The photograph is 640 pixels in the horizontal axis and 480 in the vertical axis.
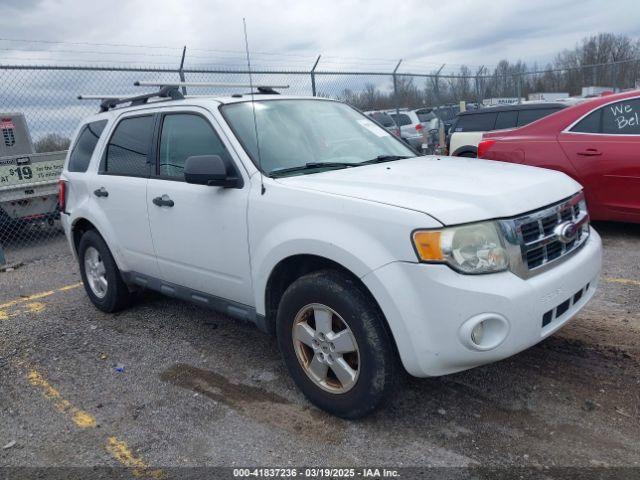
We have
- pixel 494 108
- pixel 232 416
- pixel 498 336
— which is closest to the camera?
pixel 498 336

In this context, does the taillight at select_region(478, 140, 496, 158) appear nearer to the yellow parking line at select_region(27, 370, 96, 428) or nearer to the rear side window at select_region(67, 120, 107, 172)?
the rear side window at select_region(67, 120, 107, 172)

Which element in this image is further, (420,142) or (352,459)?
(420,142)

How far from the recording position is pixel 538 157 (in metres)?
6.68

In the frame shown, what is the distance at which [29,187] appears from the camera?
8.85 metres

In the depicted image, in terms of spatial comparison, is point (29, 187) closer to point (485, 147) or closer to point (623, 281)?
point (485, 147)

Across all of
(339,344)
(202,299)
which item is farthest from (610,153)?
(202,299)

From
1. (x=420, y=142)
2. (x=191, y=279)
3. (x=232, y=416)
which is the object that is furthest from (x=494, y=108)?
(x=232, y=416)

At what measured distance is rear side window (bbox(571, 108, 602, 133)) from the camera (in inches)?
251

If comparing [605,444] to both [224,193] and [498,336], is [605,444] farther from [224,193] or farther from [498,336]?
[224,193]

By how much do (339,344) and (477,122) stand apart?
26.0ft

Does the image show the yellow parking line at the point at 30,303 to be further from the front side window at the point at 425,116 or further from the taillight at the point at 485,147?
the front side window at the point at 425,116

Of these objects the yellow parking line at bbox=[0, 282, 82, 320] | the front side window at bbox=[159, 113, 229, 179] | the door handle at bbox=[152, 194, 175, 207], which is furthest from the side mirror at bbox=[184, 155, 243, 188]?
the yellow parking line at bbox=[0, 282, 82, 320]

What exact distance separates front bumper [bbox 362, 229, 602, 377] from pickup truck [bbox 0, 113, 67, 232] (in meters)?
7.84

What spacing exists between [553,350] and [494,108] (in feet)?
22.7
